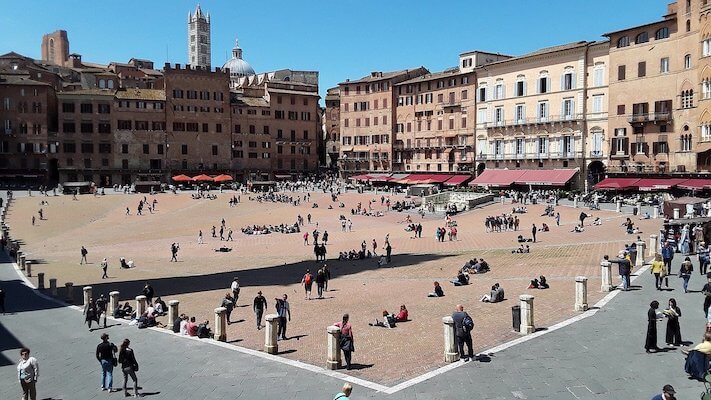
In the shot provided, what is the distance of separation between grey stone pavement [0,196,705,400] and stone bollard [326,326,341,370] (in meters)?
0.47

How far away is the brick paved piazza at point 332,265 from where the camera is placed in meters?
16.1

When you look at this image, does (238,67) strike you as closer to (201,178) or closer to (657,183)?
(201,178)

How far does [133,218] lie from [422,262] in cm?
3448

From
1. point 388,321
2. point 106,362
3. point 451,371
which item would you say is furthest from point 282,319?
point 451,371

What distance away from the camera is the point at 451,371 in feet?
41.0

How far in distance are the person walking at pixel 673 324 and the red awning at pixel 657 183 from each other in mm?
39383

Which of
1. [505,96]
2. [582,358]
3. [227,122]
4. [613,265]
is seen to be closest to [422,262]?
[613,265]

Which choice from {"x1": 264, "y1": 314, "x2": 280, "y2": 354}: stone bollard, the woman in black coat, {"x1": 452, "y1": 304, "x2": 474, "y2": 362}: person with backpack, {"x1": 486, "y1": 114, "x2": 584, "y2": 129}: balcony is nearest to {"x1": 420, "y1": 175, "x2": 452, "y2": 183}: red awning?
{"x1": 486, "y1": 114, "x2": 584, "y2": 129}: balcony

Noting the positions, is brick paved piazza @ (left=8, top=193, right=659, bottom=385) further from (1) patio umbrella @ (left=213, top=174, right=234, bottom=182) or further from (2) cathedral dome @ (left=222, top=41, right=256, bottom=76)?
(2) cathedral dome @ (left=222, top=41, right=256, bottom=76)

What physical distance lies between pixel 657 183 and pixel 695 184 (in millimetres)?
3262

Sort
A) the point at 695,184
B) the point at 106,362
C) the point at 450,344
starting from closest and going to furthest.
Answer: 1. the point at 106,362
2. the point at 450,344
3. the point at 695,184

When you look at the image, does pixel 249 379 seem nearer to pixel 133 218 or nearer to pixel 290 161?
pixel 133 218

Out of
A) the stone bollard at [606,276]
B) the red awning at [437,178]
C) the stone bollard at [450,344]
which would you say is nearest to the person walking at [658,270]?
the stone bollard at [606,276]

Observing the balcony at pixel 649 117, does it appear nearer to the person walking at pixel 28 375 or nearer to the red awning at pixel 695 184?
the red awning at pixel 695 184
